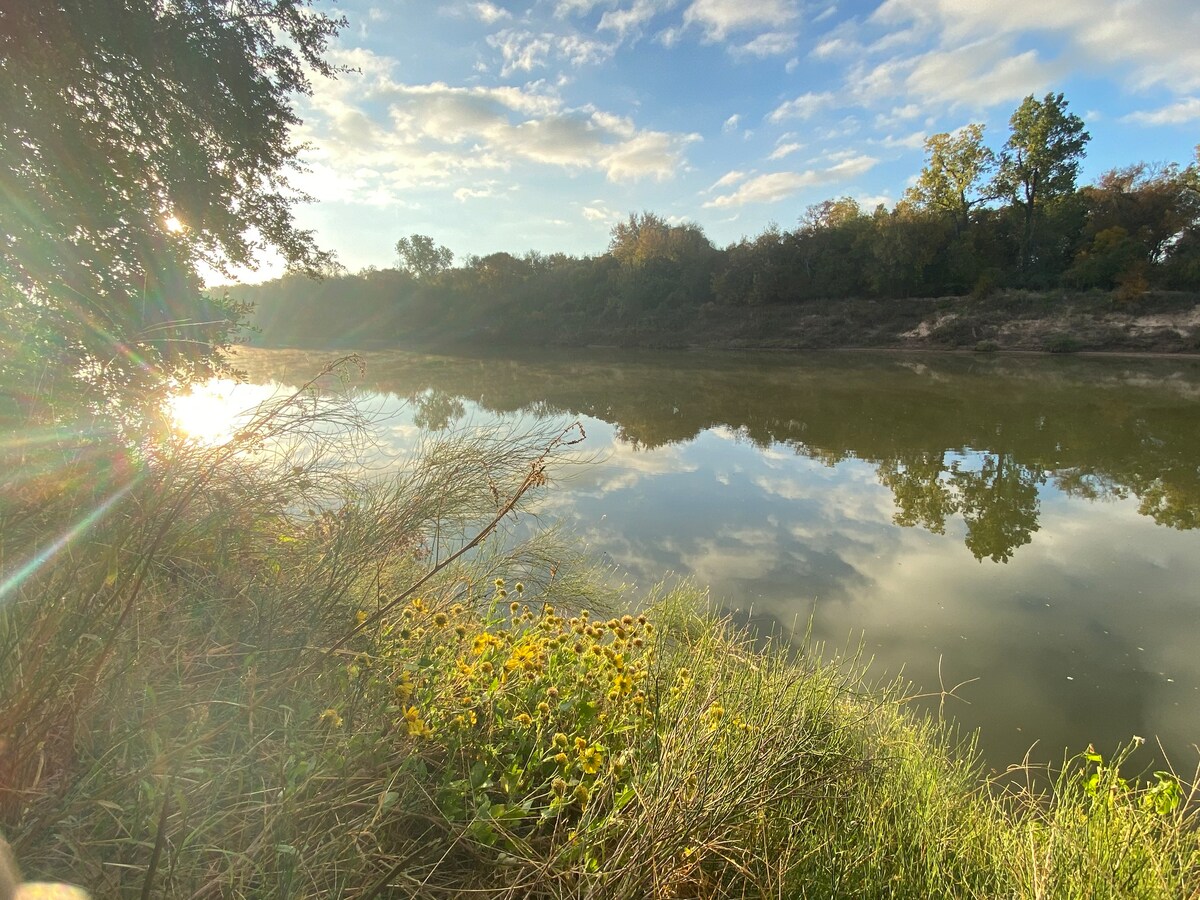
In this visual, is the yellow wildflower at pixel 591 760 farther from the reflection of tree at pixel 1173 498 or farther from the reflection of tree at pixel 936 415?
the reflection of tree at pixel 1173 498

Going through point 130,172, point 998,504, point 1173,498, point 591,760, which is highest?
point 130,172

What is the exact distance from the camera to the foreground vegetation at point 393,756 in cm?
147

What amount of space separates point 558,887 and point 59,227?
6.99m

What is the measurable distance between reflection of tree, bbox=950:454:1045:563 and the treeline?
84.2 ft

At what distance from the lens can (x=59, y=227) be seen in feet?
17.5

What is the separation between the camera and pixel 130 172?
19.1 feet

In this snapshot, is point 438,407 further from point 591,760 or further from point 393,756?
point 591,760

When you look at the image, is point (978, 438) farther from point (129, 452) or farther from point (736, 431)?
point (129, 452)

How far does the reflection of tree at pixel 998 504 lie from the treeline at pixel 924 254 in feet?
84.2

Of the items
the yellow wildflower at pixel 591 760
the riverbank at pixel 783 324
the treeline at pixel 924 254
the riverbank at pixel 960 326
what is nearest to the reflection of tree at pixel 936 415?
the riverbank at pixel 960 326

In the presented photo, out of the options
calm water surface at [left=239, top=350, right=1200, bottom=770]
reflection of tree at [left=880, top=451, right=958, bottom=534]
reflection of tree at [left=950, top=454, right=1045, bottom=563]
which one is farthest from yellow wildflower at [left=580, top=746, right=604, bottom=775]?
reflection of tree at [left=880, top=451, right=958, bottom=534]

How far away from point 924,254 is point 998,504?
102 ft

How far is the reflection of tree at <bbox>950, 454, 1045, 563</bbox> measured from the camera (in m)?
6.31

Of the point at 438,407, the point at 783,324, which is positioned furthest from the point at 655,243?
the point at 438,407
